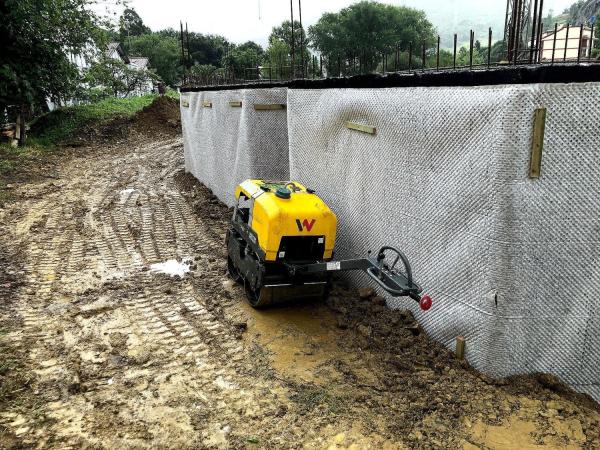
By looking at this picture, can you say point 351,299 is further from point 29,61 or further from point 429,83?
point 29,61

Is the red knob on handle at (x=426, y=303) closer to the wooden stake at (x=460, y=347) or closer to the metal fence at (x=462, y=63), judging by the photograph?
the wooden stake at (x=460, y=347)

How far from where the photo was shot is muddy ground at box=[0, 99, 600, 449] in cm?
370

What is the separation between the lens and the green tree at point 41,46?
15914 millimetres

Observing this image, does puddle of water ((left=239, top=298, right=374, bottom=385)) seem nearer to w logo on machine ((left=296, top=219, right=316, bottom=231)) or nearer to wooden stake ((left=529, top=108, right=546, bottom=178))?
w logo on machine ((left=296, top=219, right=316, bottom=231))

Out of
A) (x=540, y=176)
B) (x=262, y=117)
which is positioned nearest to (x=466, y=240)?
(x=540, y=176)

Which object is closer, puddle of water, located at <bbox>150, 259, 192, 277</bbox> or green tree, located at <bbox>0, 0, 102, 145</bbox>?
puddle of water, located at <bbox>150, 259, 192, 277</bbox>

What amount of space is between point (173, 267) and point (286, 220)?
3.10 m

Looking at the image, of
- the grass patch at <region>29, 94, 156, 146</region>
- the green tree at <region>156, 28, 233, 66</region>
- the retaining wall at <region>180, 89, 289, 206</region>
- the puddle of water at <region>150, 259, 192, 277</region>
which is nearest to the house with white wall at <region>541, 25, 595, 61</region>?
the retaining wall at <region>180, 89, 289, 206</region>

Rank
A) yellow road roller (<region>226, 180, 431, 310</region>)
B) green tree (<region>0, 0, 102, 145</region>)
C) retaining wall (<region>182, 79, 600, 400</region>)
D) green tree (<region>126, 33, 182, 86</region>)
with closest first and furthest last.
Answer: retaining wall (<region>182, 79, 600, 400</region>) < yellow road roller (<region>226, 180, 431, 310</region>) < green tree (<region>0, 0, 102, 145</region>) < green tree (<region>126, 33, 182, 86</region>)

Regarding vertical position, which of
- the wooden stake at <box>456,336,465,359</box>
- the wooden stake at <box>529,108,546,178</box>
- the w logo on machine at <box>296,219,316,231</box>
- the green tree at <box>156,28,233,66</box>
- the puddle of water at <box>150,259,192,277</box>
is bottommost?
the puddle of water at <box>150,259,192,277</box>

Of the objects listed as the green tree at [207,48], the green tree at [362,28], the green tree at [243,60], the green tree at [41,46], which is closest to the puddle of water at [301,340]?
the green tree at [243,60]

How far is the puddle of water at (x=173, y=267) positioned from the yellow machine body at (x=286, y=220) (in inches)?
86.5

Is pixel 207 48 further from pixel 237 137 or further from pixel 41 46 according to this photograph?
pixel 237 137

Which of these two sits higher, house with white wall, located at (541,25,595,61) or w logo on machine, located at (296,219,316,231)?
house with white wall, located at (541,25,595,61)
